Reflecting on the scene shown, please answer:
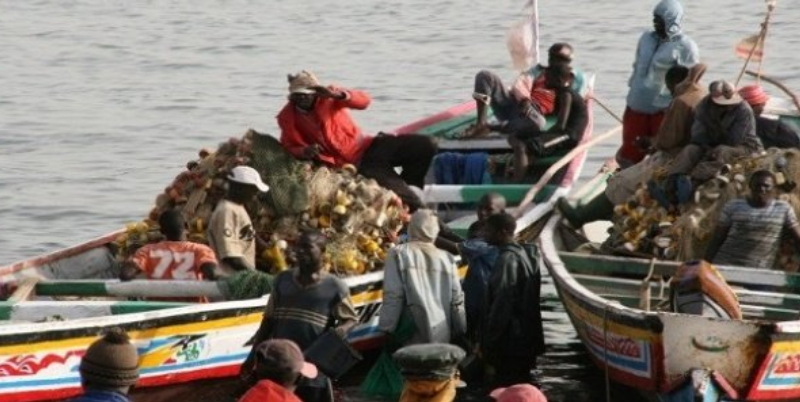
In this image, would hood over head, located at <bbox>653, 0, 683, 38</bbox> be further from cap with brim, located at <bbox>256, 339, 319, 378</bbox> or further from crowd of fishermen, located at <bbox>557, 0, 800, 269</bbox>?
cap with brim, located at <bbox>256, 339, 319, 378</bbox>

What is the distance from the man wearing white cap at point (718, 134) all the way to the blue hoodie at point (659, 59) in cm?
152

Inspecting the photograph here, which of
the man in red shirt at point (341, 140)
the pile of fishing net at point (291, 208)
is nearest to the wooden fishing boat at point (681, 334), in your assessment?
the pile of fishing net at point (291, 208)

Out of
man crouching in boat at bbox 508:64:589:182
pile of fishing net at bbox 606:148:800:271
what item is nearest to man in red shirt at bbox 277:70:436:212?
pile of fishing net at bbox 606:148:800:271

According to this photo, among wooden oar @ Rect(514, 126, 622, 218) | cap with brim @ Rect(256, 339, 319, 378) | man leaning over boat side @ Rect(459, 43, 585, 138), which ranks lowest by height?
wooden oar @ Rect(514, 126, 622, 218)

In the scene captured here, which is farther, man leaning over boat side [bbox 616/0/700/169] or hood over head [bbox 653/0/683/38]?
man leaning over boat side [bbox 616/0/700/169]

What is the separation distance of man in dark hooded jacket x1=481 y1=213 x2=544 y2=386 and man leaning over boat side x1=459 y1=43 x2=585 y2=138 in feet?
11.9

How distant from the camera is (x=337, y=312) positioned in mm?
11688

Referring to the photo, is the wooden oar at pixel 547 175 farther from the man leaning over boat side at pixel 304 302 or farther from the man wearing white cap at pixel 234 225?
the man leaning over boat side at pixel 304 302

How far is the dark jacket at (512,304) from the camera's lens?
13.2 meters

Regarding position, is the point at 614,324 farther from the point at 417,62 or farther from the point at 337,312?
the point at 417,62

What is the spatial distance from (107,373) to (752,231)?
6567 millimetres

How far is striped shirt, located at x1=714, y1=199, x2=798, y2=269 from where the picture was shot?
13.5 m

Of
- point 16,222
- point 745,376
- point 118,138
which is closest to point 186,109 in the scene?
point 118,138

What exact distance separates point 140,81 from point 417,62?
380cm
